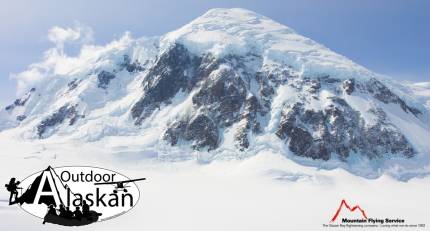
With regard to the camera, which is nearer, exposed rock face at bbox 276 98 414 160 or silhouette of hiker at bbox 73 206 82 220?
silhouette of hiker at bbox 73 206 82 220

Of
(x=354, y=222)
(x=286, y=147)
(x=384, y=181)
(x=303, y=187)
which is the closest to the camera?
(x=354, y=222)

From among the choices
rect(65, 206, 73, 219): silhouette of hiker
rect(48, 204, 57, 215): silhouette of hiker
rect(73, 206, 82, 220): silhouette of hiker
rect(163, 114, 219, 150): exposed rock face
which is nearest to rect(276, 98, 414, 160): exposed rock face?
rect(163, 114, 219, 150): exposed rock face

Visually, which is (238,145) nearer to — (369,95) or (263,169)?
(263,169)

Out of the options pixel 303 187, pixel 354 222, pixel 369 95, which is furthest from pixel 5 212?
pixel 369 95

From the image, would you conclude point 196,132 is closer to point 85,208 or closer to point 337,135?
point 337,135

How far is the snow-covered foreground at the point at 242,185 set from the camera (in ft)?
263

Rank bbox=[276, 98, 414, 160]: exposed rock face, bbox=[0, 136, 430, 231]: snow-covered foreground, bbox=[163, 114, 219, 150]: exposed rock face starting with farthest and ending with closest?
bbox=[163, 114, 219, 150]: exposed rock face → bbox=[276, 98, 414, 160]: exposed rock face → bbox=[0, 136, 430, 231]: snow-covered foreground

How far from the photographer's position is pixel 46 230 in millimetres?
40906

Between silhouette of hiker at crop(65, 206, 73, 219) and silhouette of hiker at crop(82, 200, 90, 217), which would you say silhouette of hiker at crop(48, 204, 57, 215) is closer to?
silhouette of hiker at crop(65, 206, 73, 219)

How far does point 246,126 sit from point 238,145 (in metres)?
10.6

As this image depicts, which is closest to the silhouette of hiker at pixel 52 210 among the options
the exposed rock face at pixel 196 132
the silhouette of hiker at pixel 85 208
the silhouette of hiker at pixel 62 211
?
the silhouette of hiker at pixel 62 211

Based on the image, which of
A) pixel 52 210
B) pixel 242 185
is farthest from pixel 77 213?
pixel 242 185

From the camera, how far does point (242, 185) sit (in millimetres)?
138625

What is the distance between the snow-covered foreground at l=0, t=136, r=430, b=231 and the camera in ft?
263
